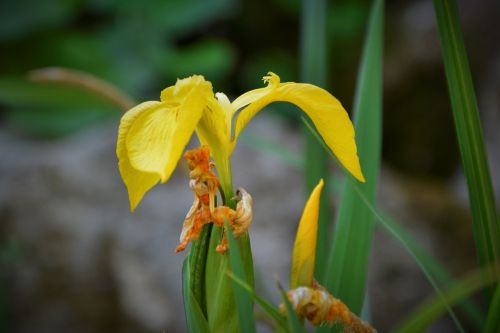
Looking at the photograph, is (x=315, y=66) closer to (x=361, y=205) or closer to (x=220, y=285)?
(x=361, y=205)

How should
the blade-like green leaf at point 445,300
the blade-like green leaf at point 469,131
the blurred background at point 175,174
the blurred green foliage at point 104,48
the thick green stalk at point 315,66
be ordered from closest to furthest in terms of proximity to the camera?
1. the blade-like green leaf at point 445,300
2. the blade-like green leaf at point 469,131
3. the thick green stalk at point 315,66
4. the blurred background at point 175,174
5. the blurred green foliage at point 104,48

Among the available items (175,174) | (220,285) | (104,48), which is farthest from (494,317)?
(104,48)

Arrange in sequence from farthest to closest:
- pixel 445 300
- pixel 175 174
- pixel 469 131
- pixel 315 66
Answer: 1. pixel 175 174
2. pixel 315 66
3. pixel 469 131
4. pixel 445 300

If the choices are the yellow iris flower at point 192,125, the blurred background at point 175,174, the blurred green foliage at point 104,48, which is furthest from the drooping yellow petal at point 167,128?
the blurred green foliage at point 104,48

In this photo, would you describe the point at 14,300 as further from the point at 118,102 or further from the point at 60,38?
the point at 118,102

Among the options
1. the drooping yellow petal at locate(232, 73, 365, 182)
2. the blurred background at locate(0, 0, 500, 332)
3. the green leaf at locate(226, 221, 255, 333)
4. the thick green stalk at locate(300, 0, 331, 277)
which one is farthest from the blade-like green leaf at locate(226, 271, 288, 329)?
the blurred background at locate(0, 0, 500, 332)

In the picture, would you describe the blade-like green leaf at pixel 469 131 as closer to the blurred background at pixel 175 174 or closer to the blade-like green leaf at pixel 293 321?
the blade-like green leaf at pixel 293 321
